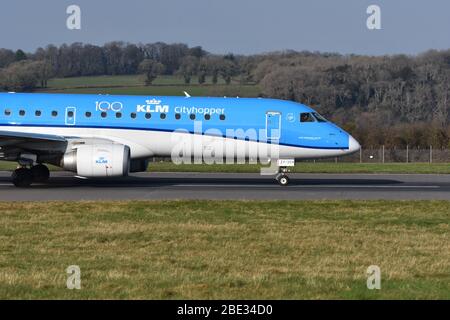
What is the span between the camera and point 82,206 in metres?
19.5

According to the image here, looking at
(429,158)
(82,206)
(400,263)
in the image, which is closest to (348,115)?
(429,158)

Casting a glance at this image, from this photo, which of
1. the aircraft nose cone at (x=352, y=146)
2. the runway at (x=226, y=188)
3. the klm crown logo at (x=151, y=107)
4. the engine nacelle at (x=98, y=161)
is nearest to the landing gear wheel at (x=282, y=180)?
the runway at (x=226, y=188)

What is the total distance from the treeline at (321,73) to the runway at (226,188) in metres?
54.6

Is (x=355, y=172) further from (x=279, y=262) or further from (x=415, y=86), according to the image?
(x=415, y=86)

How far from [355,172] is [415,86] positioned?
235ft

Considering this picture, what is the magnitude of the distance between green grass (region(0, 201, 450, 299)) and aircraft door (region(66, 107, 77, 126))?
20.0 feet

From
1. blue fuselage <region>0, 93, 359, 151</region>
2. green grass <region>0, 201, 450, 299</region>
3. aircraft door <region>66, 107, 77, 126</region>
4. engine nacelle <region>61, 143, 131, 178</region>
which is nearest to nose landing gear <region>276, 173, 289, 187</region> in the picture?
blue fuselage <region>0, 93, 359, 151</region>

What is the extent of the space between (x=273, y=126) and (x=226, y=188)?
2456mm

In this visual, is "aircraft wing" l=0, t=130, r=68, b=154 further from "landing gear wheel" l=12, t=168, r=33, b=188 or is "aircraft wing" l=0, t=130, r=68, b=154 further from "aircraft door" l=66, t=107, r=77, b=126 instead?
"landing gear wheel" l=12, t=168, r=33, b=188

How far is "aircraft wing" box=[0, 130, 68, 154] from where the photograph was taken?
79.3 ft

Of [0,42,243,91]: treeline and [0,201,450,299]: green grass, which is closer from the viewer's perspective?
[0,201,450,299]: green grass

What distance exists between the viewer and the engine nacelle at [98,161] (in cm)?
2402

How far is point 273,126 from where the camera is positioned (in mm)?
26391

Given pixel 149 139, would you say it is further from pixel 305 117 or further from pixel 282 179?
pixel 305 117
